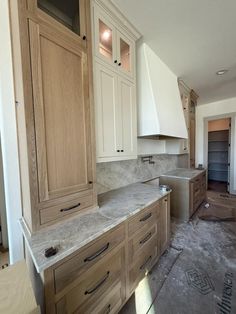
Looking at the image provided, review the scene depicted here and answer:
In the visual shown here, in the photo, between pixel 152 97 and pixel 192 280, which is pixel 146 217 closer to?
pixel 192 280

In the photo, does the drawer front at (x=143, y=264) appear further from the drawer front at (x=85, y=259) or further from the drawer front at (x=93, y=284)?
the drawer front at (x=85, y=259)

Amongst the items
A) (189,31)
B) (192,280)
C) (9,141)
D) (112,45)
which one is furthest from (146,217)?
(189,31)

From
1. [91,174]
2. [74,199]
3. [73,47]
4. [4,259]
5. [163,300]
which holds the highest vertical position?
[73,47]

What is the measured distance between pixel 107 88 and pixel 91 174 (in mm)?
823

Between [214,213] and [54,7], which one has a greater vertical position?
[54,7]

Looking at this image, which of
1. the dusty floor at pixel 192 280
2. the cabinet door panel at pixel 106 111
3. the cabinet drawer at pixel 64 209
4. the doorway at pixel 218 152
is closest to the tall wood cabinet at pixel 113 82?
the cabinet door panel at pixel 106 111

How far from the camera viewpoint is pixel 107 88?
1.42 m

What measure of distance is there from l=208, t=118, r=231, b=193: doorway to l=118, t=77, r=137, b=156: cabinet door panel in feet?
16.4

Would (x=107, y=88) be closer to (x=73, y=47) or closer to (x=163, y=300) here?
(x=73, y=47)

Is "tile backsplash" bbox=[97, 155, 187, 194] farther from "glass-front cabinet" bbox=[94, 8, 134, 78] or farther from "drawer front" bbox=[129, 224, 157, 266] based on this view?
"glass-front cabinet" bbox=[94, 8, 134, 78]

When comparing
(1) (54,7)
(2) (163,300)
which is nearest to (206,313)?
(2) (163,300)

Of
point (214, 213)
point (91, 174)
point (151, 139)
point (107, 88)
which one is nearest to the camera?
point (91, 174)

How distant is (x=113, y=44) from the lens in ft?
4.95

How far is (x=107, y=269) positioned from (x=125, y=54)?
79.4 inches
